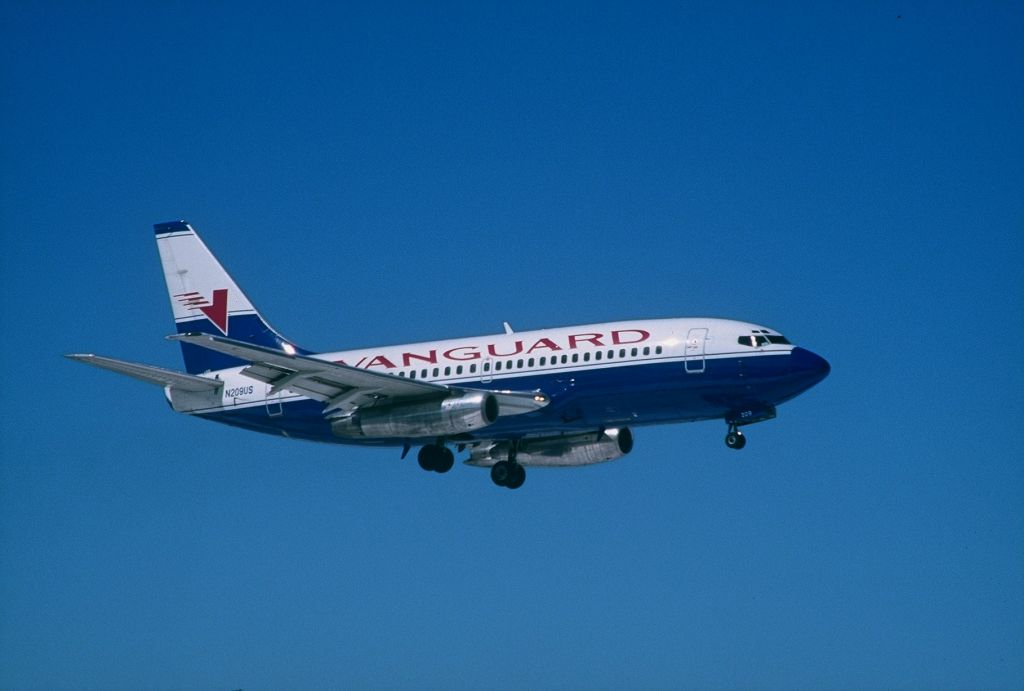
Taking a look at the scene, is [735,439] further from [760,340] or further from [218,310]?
[218,310]

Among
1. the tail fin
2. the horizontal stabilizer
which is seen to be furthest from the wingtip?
the horizontal stabilizer

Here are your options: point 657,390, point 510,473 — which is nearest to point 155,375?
point 510,473

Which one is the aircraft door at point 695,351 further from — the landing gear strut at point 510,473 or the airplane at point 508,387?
the landing gear strut at point 510,473

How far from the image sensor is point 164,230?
228ft

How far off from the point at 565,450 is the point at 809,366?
44.3ft

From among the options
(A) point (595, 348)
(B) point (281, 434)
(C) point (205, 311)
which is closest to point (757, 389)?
(A) point (595, 348)

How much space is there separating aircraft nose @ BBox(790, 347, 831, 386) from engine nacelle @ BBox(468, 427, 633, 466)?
10263mm

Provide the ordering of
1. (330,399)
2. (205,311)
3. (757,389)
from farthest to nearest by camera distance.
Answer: (205,311)
(330,399)
(757,389)

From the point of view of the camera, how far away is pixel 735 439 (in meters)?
55.2

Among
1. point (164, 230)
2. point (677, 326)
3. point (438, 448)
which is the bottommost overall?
point (438, 448)

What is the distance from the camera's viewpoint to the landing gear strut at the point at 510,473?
63562mm

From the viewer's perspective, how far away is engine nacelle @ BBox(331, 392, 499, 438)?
55.8 meters

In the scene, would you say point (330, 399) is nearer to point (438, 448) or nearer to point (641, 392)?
point (438, 448)

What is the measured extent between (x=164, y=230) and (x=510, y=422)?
22252 millimetres
